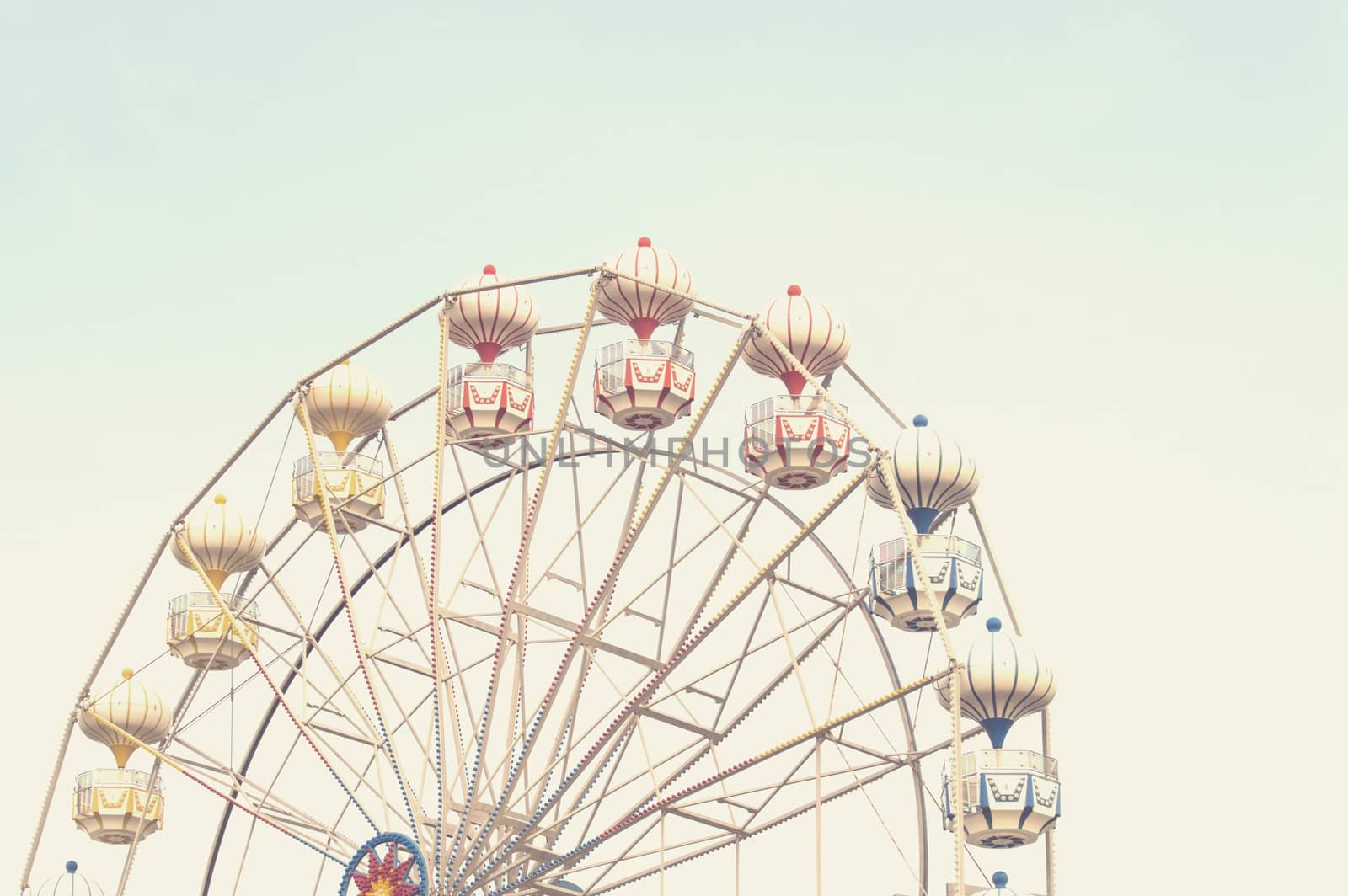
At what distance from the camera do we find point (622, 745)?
41.7 m

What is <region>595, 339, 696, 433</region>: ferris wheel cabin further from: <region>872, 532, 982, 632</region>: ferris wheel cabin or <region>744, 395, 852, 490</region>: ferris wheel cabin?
<region>872, 532, 982, 632</region>: ferris wheel cabin

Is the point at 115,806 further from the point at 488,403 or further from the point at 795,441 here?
the point at 795,441

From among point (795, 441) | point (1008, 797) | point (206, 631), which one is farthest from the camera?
point (206, 631)

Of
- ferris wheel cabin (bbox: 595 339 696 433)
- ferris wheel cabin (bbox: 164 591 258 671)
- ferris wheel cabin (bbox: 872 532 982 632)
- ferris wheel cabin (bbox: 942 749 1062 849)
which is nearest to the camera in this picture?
ferris wheel cabin (bbox: 942 749 1062 849)

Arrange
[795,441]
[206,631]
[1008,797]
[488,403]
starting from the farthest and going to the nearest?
[206,631] → [488,403] → [795,441] → [1008,797]

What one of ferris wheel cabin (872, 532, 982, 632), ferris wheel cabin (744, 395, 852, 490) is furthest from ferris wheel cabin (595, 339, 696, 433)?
ferris wheel cabin (872, 532, 982, 632)

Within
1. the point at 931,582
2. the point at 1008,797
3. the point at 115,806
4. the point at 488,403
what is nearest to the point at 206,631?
the point at 115,806

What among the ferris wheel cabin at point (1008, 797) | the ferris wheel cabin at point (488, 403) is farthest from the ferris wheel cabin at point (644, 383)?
the ferris wheel cabin at point (1008, 797)

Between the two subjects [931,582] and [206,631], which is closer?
[931,582]

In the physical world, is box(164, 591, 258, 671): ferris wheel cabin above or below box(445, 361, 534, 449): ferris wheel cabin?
below

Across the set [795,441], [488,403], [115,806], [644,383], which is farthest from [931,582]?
[115,806]

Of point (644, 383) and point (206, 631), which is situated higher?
point (644, 383)

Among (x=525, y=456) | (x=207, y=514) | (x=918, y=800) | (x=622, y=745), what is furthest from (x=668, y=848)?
(x=207, y=514)

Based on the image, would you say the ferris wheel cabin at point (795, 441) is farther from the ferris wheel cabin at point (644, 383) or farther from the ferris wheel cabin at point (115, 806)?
the ferris wheel cabin at point (115, 806)
